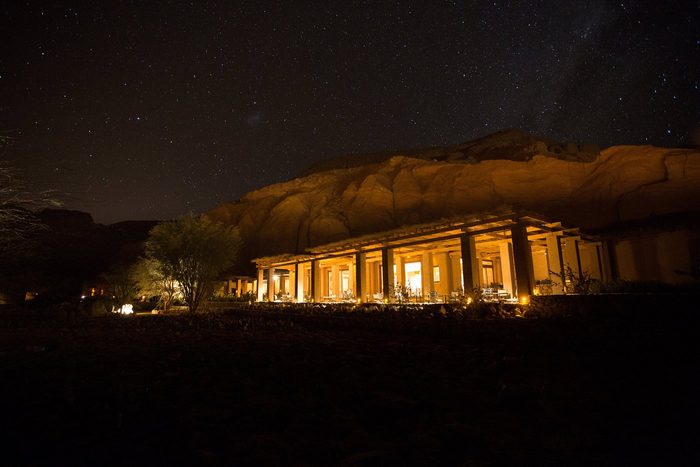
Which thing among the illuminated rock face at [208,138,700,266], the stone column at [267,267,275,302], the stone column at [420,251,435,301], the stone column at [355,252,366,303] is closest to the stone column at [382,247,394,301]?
the stone column at [355,252,366,303]

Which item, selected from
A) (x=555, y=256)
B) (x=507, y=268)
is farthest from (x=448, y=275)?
(x=555, y=256)

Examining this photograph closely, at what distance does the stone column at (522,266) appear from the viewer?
10.9 meters

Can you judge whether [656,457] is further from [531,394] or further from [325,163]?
[325,163]

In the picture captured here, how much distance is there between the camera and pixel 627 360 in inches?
246

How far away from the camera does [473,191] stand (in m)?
25.3

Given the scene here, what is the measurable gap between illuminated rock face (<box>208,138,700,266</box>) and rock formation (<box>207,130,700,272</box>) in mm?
57

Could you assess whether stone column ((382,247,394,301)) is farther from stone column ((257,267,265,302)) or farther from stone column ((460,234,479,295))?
stone column ((257,267,265,302))

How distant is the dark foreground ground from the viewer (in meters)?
2.95

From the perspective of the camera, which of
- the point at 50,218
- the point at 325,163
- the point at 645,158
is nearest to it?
the point at 645,158

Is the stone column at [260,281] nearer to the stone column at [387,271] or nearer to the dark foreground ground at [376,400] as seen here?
the stone column at [387,271]

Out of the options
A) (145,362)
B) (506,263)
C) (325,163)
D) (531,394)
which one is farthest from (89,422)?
(325,163)

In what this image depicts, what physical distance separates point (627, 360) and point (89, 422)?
7912mm

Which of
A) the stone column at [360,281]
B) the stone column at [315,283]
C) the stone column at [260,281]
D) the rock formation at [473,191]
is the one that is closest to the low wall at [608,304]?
the rock formation at [473,191]

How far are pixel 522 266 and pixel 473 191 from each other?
1514cm
